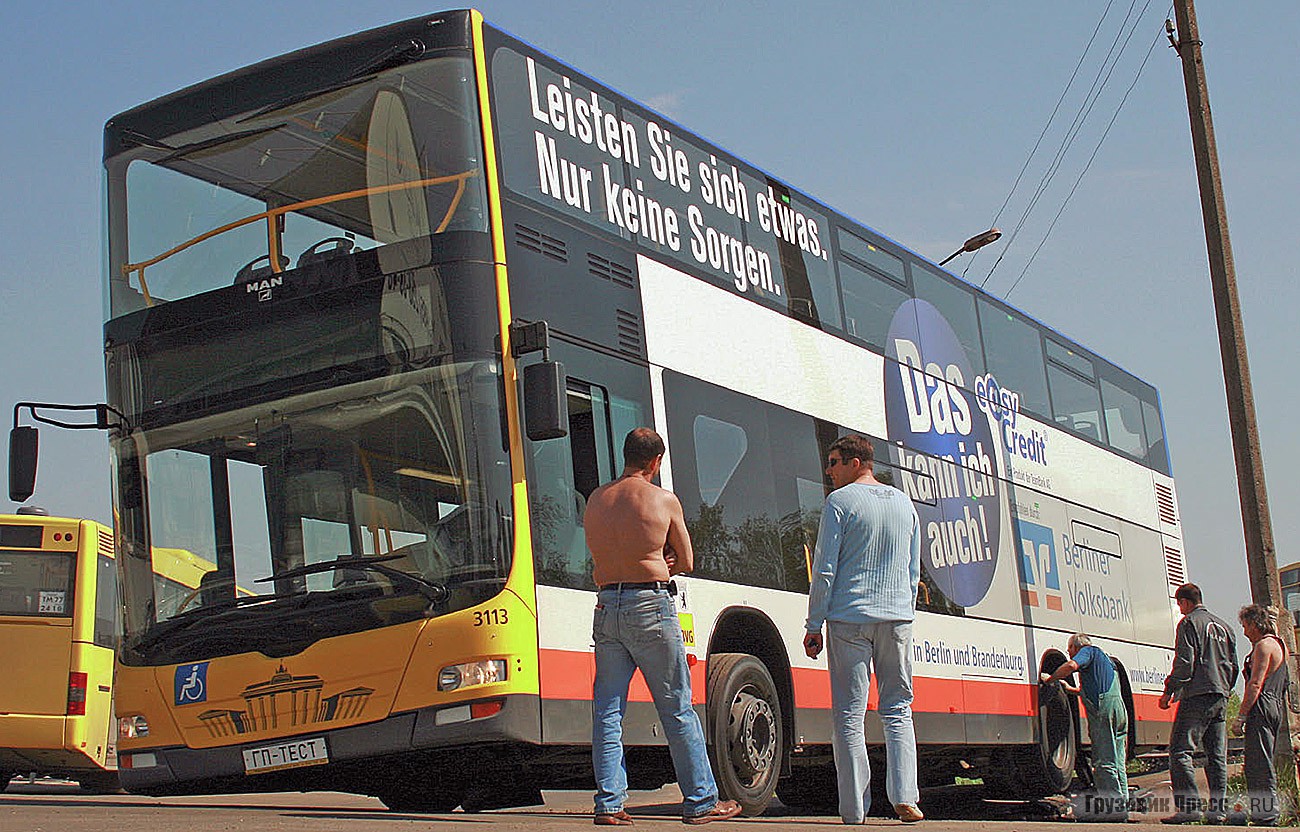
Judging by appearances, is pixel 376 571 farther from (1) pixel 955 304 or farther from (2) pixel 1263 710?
(1) pixel 955 304

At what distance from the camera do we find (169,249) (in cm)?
945

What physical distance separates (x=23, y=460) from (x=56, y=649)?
8.04 meters

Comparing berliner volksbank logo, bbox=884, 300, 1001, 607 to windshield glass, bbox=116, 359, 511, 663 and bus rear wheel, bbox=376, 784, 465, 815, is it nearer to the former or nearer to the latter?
bus rear wheel, bbox=376, 784, 465, 815

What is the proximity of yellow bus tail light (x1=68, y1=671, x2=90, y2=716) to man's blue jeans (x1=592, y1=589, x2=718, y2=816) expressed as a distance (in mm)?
10276

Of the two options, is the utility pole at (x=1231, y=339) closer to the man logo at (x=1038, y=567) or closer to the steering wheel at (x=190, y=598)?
the man logo at (x=1038, y=567)

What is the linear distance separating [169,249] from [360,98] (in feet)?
4.87

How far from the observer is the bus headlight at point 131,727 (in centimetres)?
880

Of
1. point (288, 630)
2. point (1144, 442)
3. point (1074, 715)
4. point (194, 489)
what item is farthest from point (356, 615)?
point (1144, 442)

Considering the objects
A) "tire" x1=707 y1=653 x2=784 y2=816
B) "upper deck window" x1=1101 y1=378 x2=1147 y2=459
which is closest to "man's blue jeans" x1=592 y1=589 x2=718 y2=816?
"tire" x1=707 y1=653 x2=784 y2=816

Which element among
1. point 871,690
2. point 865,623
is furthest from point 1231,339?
point 865,623

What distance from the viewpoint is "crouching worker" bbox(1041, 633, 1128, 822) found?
14.2m

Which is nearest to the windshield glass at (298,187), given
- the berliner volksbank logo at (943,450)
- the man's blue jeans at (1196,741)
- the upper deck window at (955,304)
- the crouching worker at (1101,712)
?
the berliner volksbank logo at (943,450)

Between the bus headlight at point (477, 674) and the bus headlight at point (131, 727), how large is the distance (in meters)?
1.95

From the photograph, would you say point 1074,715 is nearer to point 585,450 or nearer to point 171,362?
point 585,450
